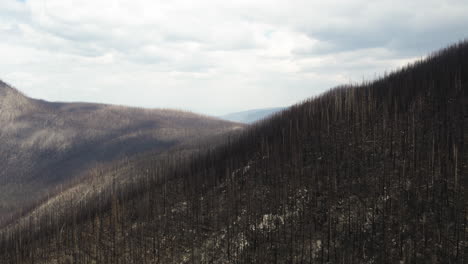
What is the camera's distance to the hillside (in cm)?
3769

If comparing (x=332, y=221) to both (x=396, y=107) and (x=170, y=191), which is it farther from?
(x=170, y=191)

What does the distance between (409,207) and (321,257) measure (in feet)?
36.8

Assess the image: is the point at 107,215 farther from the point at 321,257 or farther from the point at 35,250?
the point at 321,257

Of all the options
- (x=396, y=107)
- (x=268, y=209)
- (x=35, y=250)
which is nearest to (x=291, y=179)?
(x=268, y=209)

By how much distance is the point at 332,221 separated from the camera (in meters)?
42.7

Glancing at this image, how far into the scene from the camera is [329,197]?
47438 millimetres

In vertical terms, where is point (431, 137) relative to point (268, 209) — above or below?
above

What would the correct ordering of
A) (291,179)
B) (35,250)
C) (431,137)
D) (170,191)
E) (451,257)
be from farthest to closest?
(170,191), (35,250), (291,179), (431,137), (451,257)

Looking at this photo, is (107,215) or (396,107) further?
(107,215)

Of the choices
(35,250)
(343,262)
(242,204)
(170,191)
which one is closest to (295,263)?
(343,262)

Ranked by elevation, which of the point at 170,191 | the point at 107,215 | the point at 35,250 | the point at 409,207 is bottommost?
the point at 35,250

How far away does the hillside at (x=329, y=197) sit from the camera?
37688 millimetres

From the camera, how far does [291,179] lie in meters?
56.9

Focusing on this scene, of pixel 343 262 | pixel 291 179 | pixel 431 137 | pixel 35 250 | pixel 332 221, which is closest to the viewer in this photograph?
pixel 343 262
